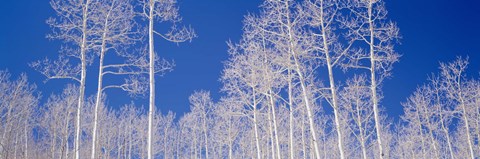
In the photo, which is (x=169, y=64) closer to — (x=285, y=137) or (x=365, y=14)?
(x=365, y=14)

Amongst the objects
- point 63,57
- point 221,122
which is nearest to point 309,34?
point 63,57

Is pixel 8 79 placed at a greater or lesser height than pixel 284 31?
greater

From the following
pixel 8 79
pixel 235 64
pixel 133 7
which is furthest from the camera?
pixel 8 79

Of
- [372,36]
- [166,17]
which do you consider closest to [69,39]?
[166,17]

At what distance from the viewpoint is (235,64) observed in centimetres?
1853

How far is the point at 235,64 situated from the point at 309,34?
5078mm

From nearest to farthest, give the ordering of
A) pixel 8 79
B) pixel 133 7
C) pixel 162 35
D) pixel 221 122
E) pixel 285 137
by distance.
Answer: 1. pixel 162 35
2. pixel 133 7
3. pixel 8 79
4. pixel 221 122
5. pixel 285 137

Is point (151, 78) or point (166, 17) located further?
point (166, 17)

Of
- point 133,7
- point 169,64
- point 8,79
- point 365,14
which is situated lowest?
point 169,64

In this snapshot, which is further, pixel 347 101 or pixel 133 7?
pixel 347 101

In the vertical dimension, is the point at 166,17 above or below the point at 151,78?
above

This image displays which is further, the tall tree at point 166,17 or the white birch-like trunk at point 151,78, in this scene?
the tall tree at point 166,17

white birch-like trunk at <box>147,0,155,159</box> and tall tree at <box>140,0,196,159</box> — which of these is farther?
tall tree at <box>140,0,196,159</box>

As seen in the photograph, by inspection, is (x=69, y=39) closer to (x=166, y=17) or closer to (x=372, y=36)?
(x=166, y=17)
